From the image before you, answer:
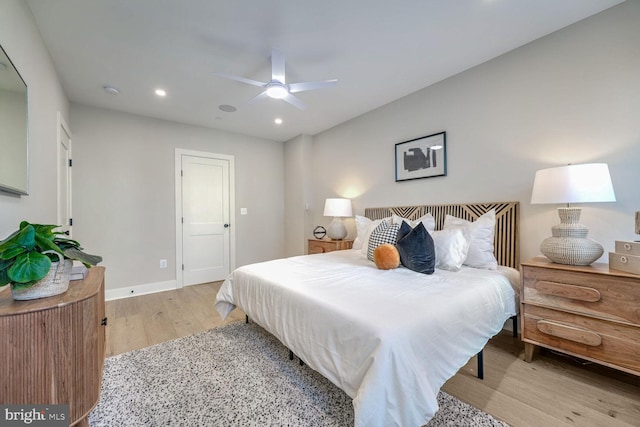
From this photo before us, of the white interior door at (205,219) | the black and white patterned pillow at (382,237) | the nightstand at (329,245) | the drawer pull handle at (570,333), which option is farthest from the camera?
the white interior door at (205,219)

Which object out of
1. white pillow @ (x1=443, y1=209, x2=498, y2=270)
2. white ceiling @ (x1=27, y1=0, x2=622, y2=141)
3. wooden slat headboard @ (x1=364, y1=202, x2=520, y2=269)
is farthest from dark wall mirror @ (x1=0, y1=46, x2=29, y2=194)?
wooden slat headboard @ (x1=364, y1=202, x2=520, y2=269)

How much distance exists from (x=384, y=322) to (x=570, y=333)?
1.46m

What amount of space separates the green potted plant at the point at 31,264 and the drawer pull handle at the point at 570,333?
276cm

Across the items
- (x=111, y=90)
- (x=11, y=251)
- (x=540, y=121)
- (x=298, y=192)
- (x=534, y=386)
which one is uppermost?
(x=111, y=90)

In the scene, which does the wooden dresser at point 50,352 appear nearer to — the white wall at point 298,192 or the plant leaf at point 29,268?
the plant leaf at point 29,268

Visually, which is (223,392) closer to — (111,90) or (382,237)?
(382,237)

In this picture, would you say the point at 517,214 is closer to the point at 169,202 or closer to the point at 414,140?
the point at 414,140

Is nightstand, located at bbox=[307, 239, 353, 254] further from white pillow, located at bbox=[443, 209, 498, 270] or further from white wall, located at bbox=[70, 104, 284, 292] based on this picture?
white pillow, located at bbox=[443, 209, 498, 270]

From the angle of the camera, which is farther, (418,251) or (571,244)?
(418,251)

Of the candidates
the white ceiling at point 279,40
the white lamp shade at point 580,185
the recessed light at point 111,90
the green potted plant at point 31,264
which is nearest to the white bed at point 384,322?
the white lamp shade at point 580,185

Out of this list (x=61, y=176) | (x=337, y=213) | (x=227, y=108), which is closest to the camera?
(x=61, y=176)

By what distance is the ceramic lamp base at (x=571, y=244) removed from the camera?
1760mm

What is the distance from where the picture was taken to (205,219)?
428cm

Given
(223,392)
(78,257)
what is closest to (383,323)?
(223,392)
